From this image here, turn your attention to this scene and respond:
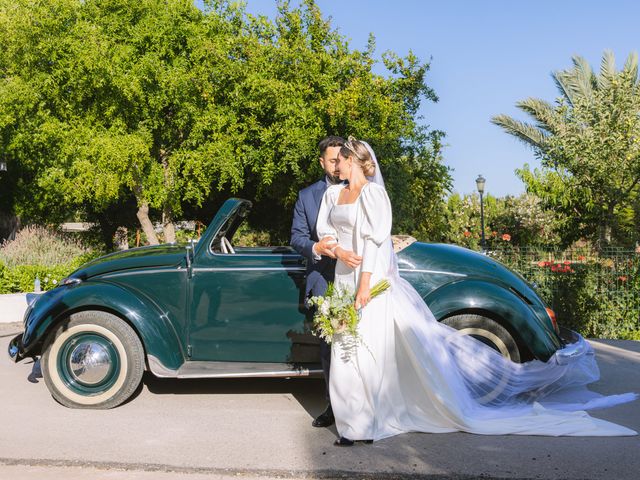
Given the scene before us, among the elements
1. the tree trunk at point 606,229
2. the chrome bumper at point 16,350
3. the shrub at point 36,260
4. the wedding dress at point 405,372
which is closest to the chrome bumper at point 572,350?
the wedding dress at point 405,372

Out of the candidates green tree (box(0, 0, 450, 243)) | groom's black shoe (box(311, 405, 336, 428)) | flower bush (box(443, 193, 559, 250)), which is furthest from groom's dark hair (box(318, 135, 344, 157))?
flower bush (box(443, 193, 559, 250))

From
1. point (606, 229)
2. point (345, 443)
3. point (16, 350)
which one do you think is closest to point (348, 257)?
point (345, 443)

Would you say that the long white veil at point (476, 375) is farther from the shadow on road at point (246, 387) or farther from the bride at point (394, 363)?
the shadow on road at point (246, 387)

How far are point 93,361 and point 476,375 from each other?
10.1 feet

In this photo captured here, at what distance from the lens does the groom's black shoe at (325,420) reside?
205 inches

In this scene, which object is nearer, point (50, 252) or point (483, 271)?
point (483, 271)

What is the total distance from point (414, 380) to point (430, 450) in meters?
0.61

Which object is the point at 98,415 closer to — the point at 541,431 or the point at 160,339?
the point at 160,339

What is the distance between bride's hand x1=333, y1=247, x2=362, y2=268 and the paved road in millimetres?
1252

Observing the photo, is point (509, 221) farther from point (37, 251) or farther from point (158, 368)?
point (158, 368)

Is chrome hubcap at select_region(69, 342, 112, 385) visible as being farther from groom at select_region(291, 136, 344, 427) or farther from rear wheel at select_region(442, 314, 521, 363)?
rear wheel at select_region(442, 314, 521, 363)

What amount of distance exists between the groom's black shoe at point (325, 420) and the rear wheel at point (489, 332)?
1.22 metres

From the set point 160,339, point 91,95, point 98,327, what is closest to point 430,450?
point 160,339

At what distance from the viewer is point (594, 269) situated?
32.4ft
